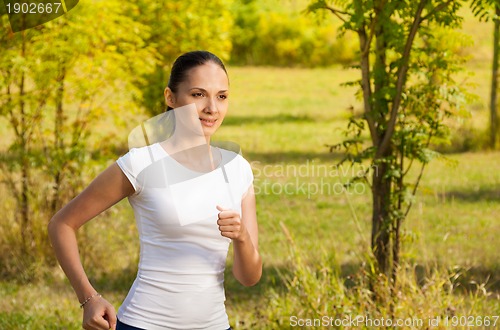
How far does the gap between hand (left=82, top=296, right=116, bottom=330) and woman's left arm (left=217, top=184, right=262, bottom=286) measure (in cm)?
38

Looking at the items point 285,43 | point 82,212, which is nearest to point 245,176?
point 82,212

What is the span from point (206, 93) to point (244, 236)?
0.41m

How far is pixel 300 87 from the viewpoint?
25.4 meters

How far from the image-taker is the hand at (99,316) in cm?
238

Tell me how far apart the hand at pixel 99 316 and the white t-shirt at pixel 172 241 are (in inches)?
3.2

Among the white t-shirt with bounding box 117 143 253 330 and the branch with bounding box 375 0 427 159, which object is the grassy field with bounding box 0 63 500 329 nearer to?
the branch with bounding box 375 0 427 159

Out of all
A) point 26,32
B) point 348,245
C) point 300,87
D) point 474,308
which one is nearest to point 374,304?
point 474,308

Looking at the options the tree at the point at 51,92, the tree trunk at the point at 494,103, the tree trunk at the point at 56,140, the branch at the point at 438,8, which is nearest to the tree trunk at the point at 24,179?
the tree at the point at 51,92

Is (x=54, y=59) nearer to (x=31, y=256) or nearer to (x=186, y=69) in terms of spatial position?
(x=31, y=256)

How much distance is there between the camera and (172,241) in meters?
2.47

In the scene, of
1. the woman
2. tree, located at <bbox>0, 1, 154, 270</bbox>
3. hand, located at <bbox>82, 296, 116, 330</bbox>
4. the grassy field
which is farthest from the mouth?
tree, located at <bbox>0, 1, 154, 270</bbox>

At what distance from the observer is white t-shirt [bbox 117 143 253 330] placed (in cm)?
245

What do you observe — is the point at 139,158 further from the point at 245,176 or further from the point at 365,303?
the point at 365,303

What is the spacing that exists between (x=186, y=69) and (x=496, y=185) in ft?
31.4
